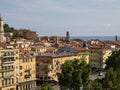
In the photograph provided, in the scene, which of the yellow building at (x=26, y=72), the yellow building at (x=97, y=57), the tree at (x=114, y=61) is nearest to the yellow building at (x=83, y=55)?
the yellow building at (x=97, y=57)

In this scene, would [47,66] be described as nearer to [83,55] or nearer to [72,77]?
[72,77]

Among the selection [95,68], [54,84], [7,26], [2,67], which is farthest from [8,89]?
[7,26]

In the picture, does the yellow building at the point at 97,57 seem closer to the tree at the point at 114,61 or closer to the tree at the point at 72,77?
the tree at the point at 114,61

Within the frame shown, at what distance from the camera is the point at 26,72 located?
49438 millimetres

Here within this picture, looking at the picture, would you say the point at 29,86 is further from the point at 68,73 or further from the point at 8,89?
the point at 68,73

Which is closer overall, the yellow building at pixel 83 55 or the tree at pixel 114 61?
the tree at pixel 114 61

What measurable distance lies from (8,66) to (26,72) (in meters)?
4.96

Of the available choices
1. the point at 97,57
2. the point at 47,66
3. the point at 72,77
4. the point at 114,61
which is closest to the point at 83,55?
the point at 97,57

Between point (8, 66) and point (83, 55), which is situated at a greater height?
point (8, 66)

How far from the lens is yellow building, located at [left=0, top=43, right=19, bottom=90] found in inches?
1715

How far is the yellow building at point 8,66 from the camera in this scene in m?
43.6

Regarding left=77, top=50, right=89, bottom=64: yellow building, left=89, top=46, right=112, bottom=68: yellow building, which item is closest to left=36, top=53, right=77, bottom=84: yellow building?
left=77, top=50, right=89, bottom=64: yellow building

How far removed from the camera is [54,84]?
53250 mm

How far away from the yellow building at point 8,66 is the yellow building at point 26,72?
1292 millimetres
